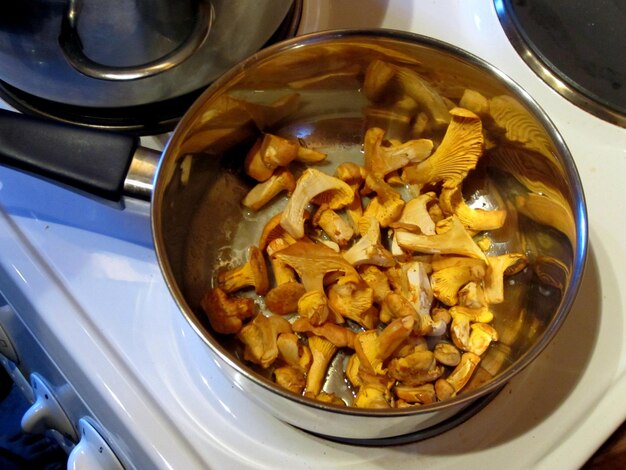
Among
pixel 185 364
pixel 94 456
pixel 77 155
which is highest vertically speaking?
pixel 77 155

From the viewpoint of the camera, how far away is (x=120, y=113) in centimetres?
55

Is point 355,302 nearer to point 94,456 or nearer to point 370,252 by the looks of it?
point 370,252

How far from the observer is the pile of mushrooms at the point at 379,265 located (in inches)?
20.6

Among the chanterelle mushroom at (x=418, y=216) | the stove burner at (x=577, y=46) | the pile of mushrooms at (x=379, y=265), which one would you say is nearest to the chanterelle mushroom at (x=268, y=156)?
the pile of mushrooms at (x=379, y=265)

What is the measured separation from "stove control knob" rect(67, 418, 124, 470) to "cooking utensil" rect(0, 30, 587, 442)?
0.13 metres

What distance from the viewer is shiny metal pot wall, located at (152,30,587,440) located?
19.0 inches

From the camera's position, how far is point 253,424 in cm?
49

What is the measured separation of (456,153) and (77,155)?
329 mm

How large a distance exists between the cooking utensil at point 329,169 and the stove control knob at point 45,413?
0.71 ft

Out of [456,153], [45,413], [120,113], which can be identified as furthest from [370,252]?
[45,413]

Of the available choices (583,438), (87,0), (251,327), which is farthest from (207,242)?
(583,438)

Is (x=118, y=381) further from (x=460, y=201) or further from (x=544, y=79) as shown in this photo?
(x=544, y=79)

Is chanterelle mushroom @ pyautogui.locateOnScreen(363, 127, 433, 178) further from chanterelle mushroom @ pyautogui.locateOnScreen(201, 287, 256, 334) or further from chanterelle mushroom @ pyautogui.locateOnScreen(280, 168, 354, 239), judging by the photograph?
chanterelle mushroom @ pyautogui.locateOnScreen(201, 287, 256, 334)

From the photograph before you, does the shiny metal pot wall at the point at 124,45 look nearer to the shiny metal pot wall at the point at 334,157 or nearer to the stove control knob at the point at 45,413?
the shiny metal pot wall at the point at 334,157
